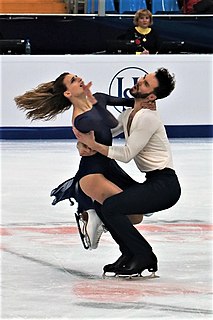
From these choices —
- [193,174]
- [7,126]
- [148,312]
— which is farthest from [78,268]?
[7,126]

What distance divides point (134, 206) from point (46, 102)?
0.69m

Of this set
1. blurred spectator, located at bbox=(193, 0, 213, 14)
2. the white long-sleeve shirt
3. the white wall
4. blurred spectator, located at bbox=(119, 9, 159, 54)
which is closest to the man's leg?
the white long-sleeve shirt

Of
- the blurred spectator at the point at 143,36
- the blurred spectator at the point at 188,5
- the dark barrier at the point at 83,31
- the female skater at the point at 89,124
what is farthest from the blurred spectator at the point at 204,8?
the female skater at the point at 89,124

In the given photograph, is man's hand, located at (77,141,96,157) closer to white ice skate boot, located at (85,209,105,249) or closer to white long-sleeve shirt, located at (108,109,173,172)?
white long-sleeve shirt, located at (108,109,173,172)

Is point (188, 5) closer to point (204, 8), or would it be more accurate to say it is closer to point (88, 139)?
point (204, 8)

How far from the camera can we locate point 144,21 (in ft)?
39.0

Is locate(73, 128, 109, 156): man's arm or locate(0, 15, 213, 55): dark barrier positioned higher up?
locate(73, 128, 109, 156): man's arm

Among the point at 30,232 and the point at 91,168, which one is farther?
the point at 30,232

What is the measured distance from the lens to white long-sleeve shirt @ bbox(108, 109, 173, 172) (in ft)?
15.3

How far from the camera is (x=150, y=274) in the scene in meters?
4.84

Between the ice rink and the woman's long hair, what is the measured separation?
2.51 ft

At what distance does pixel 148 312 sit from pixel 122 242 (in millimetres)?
769

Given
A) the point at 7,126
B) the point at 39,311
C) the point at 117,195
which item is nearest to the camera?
the point at 39,311

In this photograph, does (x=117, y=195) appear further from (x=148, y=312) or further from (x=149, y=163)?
(x=148, y=312)
